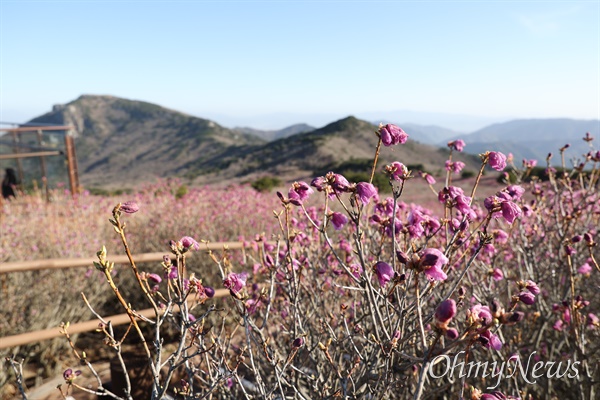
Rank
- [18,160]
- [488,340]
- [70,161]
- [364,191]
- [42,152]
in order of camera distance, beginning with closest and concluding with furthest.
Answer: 1. [488,340]
2. [364,191]
3. [18,160]
4. [42,152]
5. [70,161]

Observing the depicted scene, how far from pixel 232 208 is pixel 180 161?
265ft

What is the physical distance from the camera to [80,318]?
14.3ft

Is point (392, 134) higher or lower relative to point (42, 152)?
higher

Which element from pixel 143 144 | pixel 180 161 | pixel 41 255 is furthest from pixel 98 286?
pixel 143 144

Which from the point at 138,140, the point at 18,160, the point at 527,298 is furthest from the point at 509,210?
the point at 138,140

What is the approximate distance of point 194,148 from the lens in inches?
3460

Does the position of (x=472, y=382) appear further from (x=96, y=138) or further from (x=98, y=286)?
(x=96, y=138)

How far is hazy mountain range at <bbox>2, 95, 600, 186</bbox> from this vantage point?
151 ft

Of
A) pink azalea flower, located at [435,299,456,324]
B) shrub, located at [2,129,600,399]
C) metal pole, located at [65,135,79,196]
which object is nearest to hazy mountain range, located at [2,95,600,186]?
metal pole, located at [65,135,79,196]

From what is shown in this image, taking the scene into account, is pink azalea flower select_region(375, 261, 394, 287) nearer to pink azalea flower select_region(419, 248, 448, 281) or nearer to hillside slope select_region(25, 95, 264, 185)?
pink azalea flower select_region(419, 248, 448, 281)

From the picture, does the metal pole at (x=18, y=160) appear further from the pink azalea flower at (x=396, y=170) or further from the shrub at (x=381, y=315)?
the pink azalea flower at (x=396, y=170)

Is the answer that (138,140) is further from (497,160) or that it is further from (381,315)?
(497,160)

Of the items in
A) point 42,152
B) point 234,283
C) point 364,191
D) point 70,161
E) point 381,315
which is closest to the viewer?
point 364,191

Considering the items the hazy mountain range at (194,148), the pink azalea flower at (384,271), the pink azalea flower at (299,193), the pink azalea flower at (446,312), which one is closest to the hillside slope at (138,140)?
the hazy mountain range at (194,148)
